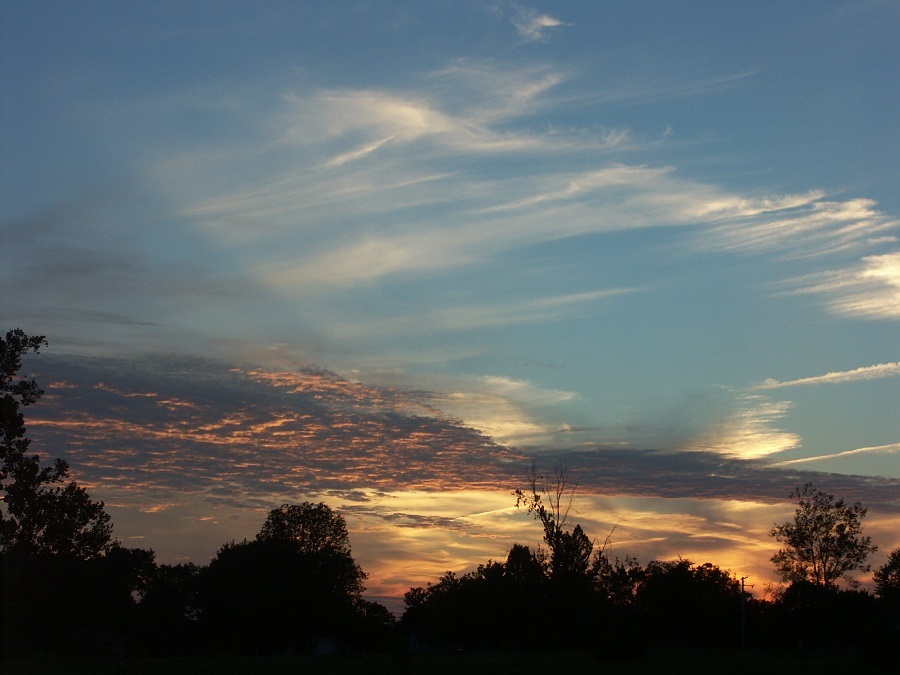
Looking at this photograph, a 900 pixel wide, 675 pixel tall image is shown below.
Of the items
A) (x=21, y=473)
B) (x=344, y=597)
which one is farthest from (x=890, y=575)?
(x=21, y=473)

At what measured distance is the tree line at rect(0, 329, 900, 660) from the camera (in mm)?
67000

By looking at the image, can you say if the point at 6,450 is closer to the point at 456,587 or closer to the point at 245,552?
the point at 245,552

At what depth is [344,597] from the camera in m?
87.9

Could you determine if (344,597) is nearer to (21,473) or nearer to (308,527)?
(308,527)

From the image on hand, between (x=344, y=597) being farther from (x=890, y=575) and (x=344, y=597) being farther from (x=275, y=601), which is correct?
(x=890, y=575)

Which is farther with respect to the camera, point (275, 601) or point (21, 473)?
point (275, 601)

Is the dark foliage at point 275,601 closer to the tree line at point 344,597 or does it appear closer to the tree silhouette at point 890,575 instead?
the tree line at point 344,597

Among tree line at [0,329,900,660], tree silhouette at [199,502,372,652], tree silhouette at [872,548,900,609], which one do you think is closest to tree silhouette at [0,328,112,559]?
tree line at [0,329,900,660]

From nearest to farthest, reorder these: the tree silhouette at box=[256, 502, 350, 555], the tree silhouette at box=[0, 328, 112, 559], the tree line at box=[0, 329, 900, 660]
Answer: the tree silhouette at box=[0, 328, 112, 559], the tree line at box=[0, 329, 900, 660], the tree silhouette at box=[256, 502, 350, 555]

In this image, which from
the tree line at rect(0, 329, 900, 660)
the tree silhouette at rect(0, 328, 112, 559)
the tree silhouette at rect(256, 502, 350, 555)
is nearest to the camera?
the tree silhouette at rect(0, 328, 112, 559)

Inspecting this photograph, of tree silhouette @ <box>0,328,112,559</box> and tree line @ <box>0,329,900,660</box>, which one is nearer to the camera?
tree silhouette @ <box>0,328,112,559</box>

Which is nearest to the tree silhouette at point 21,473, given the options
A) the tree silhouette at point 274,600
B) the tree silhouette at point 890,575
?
the tree silhouette at point 274,600

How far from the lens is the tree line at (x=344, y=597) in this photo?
67.0 m

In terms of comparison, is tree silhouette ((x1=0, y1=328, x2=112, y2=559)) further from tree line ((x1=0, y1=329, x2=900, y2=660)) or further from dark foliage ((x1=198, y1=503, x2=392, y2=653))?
dark foliage ((x1=198, y1=503, x2=392, y2=653))
